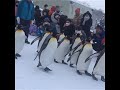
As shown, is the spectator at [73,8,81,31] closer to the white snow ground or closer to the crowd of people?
the crowd of people

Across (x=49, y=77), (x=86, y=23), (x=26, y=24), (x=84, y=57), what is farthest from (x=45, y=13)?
(x=49, y=77)

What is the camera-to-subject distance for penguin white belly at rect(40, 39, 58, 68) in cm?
303

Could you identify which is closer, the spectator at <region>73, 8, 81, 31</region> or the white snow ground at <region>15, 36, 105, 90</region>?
the white snow ground at <region>15, 36, 105, 90</region>

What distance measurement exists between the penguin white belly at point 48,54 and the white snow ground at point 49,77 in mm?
74

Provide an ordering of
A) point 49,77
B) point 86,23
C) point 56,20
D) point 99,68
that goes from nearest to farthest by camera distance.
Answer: point 49,77 → point 99,68 → point 86,23 → point 56,20

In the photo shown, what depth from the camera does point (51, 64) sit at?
315 centimetres

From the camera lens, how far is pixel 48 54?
9.98ft

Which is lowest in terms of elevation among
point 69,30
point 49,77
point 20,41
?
point 49,77

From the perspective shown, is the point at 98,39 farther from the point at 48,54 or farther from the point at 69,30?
the point at 48,54

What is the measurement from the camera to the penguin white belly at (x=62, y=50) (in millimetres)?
3346

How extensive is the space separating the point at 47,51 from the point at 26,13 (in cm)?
44

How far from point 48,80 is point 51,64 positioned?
0.46m

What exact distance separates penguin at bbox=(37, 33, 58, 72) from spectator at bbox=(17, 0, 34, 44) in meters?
0.30

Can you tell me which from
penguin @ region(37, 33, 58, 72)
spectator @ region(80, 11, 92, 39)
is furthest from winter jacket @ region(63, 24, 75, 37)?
penguin @ region(37, 33, 58, 72)
